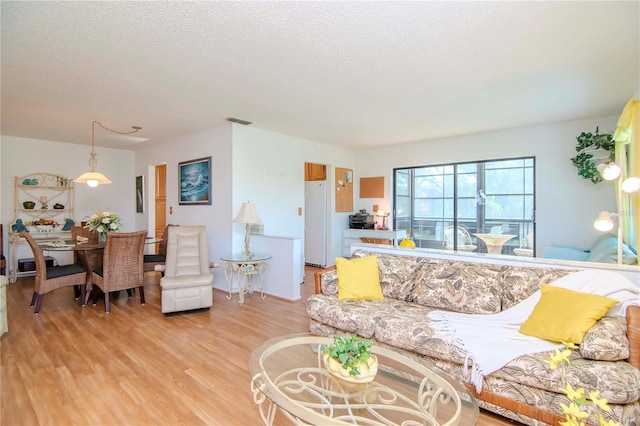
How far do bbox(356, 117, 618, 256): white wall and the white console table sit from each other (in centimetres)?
177

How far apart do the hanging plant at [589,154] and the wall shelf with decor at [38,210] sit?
813 cm

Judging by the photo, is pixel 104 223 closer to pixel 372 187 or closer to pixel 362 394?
pixel 362 394

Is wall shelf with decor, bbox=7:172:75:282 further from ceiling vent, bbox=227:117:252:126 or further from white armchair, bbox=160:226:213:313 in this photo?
ceiling vent, bbox=227:117:252:126

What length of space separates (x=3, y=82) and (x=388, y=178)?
5682 mm

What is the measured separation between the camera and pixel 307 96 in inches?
141

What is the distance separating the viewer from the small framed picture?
272 inches

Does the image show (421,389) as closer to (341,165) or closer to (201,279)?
(201,279)

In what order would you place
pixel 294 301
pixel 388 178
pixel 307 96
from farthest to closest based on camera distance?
1. pixel 388 178
2. pixel 294 301
3. pixel 307 96

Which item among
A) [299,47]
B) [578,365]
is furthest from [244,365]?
[299,47]

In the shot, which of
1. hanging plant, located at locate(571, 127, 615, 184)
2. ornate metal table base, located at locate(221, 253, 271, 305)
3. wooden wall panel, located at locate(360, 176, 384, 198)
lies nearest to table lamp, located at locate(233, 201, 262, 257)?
ornate metal table base, located at locate(221, 253, 271, 305)

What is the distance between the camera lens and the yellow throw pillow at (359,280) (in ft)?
10.2

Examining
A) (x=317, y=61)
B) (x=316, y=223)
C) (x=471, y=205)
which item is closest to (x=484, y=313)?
(x=317, y=61)

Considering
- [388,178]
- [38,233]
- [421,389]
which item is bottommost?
[421,389]

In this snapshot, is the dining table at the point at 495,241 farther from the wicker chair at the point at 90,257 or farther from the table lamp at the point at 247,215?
the wicker chair at the point at 90,257
